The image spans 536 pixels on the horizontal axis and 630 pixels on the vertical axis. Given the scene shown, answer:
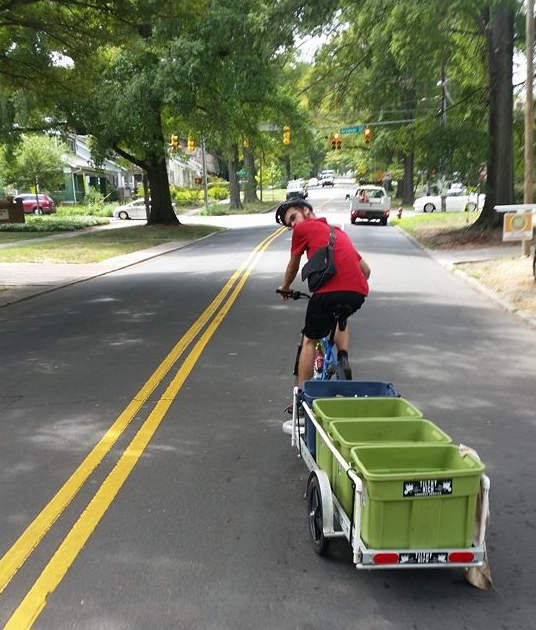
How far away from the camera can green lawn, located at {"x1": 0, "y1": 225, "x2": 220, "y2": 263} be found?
2152 cm

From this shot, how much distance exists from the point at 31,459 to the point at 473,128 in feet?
71.7

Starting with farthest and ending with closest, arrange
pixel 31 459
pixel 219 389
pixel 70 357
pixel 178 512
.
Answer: pixel 70 357
pixel 219 389
pixel 31 459
pixel 178 512

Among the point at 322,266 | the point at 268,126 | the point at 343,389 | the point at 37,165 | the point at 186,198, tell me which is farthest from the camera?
the point at 186,198

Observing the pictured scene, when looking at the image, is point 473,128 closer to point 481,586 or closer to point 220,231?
point 220,231

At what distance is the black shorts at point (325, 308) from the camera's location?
192 inches

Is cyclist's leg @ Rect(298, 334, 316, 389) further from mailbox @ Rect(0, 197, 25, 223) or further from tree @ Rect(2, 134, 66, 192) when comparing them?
tree @ Rect(2, 134, 66, 192)

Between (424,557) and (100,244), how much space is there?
2452 cm

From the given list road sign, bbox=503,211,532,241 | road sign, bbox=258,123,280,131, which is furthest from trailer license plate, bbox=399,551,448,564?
road sign, bbox=258,123,280,131

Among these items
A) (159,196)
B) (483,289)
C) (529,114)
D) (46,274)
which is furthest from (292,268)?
(159,196)

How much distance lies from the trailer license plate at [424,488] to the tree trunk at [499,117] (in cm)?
2026

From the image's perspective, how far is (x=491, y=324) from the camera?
388 inches

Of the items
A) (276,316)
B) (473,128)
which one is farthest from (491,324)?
(473,128)

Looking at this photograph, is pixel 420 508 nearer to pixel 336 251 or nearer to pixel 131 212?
pixel 336 251

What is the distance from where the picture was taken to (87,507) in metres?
4.07
